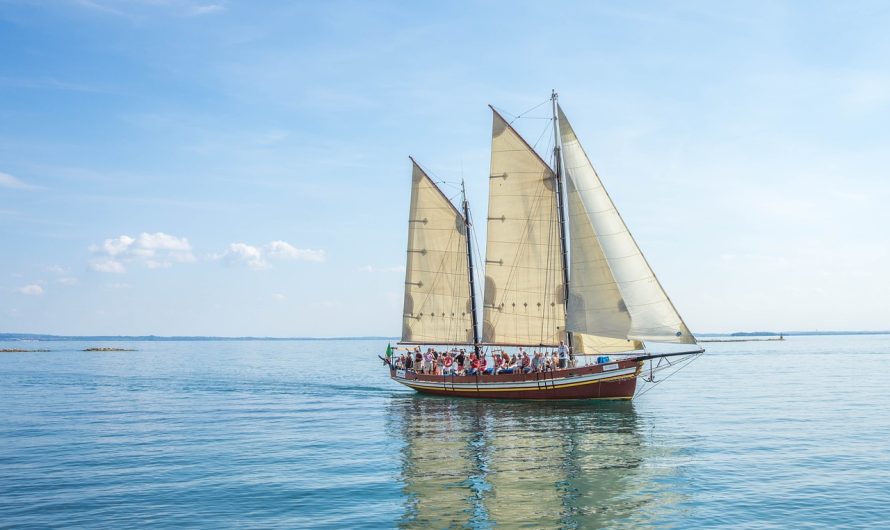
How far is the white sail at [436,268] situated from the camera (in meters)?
59.2

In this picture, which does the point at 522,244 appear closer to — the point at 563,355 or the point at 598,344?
the point at 563,355

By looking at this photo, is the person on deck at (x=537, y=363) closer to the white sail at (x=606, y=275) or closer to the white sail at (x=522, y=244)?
the white sail at (x=522, y=244)

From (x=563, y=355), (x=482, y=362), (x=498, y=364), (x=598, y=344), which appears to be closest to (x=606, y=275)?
(x=598, y=344)

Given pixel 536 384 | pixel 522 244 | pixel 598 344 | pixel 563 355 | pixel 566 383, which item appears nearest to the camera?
pixel 566 383

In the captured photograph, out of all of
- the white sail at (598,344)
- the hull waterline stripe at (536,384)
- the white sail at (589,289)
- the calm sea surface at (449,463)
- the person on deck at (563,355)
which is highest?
the white sail at (589,289)

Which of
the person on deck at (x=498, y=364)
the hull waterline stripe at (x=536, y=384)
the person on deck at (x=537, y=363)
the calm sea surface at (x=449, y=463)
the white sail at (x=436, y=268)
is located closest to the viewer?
the calm sea surface at (x=449, y=463)

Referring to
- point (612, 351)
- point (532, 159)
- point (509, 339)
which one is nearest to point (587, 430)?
point (612, 351)

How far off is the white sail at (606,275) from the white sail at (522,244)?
4.88 m

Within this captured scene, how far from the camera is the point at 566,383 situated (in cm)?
5088

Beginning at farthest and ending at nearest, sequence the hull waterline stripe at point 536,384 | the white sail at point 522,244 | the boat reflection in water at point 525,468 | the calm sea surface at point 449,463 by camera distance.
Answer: the white sail at point 522,244, the hull waterline stripe at point 536,384, the calm sea surface at point 449,463, the boat reflection in water at point 525,468

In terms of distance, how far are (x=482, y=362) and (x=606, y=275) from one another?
14.7m

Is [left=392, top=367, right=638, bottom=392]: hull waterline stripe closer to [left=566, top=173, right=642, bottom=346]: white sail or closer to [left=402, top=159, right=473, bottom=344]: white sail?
[left=566, top=173, right=642, bottom=346]: white sail

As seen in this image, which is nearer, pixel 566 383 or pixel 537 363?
pixel 566 383

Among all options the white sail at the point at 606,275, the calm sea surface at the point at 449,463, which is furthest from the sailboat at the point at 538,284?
the calm sea surface at the point at 449,463
